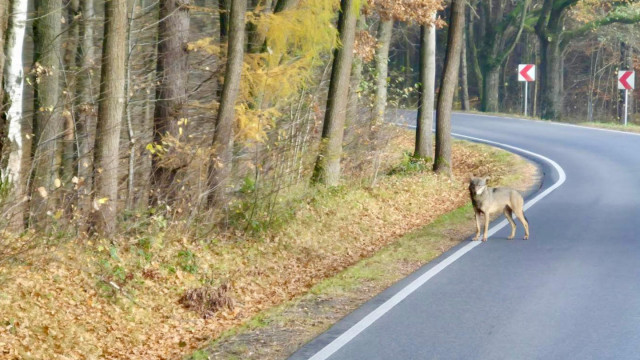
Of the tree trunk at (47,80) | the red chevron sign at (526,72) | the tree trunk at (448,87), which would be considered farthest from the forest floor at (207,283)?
the red chevron sign at (526,72)

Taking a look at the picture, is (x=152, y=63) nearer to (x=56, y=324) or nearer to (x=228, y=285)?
(x=228, y=285)

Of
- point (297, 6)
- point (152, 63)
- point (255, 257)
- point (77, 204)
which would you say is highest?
point (297, 6)

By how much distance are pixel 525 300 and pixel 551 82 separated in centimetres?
3698

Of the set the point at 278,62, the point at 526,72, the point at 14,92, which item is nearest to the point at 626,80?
the point at 526,72

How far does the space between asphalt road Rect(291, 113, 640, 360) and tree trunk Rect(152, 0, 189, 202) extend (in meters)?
4.99

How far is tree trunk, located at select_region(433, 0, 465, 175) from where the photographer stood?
83.7ft

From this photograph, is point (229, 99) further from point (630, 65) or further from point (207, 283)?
point (630, 65)

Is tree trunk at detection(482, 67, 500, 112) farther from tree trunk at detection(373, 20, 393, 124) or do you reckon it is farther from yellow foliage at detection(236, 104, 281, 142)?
yellow foliage at detection(236, 104, 281, 142)

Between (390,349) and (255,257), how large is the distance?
5974 millimetres

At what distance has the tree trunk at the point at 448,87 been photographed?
25.5 metres

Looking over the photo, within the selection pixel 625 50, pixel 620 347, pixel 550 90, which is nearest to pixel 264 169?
pixel 620 347

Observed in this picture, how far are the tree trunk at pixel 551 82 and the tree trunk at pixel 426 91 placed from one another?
1933cm

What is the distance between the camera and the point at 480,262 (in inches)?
555

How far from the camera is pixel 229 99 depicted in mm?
16609
